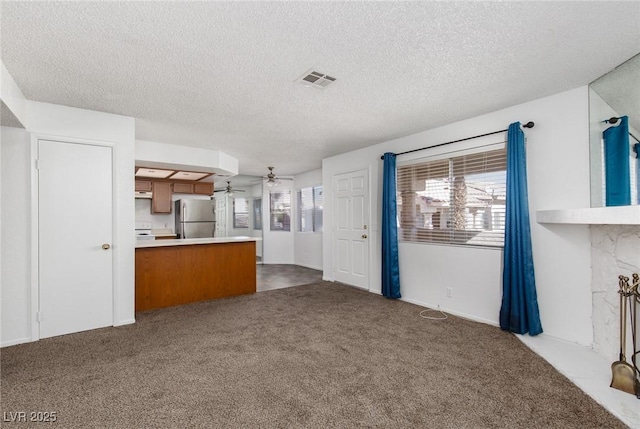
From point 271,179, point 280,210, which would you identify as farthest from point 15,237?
point 280,210

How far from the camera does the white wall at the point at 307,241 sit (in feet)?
24.6

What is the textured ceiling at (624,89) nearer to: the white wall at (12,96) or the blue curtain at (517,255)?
the blue curtain at (517,255)

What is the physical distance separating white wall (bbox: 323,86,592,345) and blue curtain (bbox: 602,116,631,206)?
19 cm

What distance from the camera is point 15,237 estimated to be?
3.03 m

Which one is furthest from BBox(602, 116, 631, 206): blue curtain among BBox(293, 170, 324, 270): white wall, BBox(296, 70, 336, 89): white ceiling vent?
BBox(293, 170, 324, 270): white wall

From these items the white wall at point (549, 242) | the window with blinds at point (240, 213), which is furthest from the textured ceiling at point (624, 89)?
the window with blinds at point (240, 213)

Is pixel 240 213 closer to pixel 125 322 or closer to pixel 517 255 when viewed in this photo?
pixel 125 322

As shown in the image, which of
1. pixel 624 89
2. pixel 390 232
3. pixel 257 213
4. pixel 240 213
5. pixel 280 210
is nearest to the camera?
pixel 624 89

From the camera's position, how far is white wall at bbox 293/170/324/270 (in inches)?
295

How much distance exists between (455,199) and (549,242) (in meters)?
1.16

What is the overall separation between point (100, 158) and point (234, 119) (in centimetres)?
165

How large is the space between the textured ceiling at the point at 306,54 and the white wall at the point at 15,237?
0.61 metres

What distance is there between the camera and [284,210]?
8.45 metres

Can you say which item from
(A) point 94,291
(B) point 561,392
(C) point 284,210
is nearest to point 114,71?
(A) point 94,291
